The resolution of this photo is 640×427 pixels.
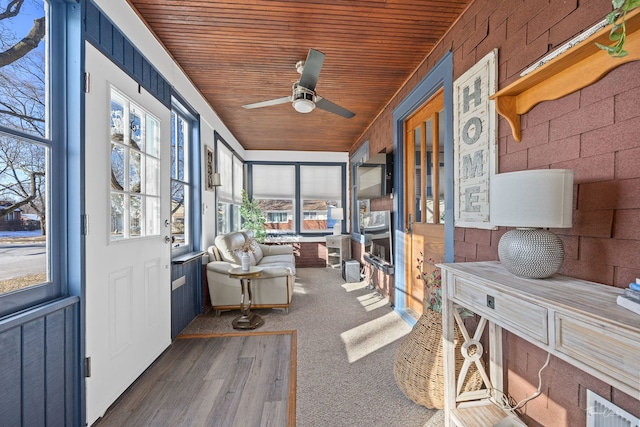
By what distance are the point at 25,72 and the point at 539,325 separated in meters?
2.42

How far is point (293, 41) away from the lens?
2344mm

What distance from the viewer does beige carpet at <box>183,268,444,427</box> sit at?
5.47 feet

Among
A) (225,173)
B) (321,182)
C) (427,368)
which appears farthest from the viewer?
(321,182)

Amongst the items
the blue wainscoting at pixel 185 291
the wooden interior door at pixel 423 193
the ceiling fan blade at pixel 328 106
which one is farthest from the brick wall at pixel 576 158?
the blue wainscoting at pixel 185 291

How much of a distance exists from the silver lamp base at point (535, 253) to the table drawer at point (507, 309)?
0.16 meters

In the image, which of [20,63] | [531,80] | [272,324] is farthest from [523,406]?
[20,63]

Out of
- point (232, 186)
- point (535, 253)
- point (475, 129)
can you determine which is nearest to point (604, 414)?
point (535, 253)

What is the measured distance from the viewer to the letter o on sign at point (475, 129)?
1.85 m

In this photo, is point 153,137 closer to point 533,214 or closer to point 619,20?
point 533,214

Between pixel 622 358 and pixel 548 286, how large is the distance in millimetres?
356

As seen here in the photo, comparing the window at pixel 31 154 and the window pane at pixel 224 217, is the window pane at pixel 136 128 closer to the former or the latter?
the window at pixel 31 154

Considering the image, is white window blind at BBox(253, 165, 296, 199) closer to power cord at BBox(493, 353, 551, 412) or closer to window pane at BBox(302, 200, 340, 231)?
window pane at BBox(302, 200, 340, 231)

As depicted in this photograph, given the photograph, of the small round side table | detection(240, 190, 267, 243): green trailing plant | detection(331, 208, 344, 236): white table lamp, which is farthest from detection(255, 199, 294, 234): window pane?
the small round side table

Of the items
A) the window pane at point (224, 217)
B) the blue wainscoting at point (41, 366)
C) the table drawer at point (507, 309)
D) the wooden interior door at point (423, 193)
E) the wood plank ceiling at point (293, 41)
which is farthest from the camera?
the window pane at point (224, 217)
